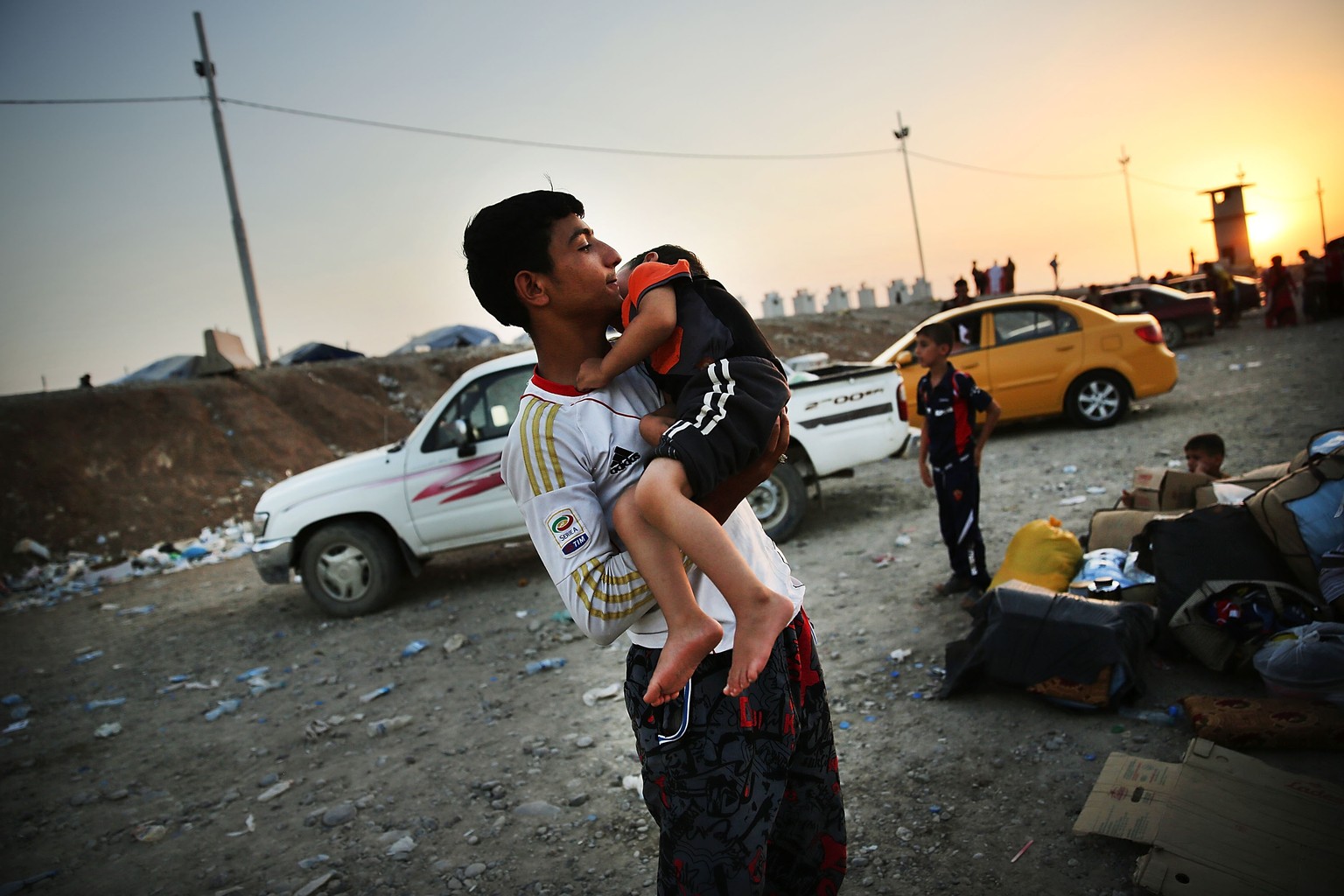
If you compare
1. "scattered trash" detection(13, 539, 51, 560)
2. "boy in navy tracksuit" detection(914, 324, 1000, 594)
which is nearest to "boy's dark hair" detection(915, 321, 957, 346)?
"boy in navy tracksuit" detection(914, 324, 1000, 594)

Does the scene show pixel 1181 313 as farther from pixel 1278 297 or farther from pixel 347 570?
pixel 347 570

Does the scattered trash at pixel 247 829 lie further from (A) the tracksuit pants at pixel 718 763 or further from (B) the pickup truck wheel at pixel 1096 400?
(B) the pickup truck wheel at pixel 1096 400

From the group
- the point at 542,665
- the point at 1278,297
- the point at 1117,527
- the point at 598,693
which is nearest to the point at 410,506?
the point at 542,665

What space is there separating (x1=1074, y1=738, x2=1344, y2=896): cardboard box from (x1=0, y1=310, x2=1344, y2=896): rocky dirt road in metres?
0.13

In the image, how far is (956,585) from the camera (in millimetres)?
5262

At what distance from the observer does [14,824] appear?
418 cm

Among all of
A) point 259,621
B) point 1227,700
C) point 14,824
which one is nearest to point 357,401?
point 259,621

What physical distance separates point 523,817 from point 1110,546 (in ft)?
11.7

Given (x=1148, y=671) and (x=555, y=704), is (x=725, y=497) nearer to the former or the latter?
(x=1148, y=671)

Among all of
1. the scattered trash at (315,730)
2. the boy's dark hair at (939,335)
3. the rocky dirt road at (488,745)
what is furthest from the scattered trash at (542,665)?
the boy's dark hair at (939,335)

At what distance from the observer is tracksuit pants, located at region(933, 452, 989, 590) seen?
5.07 meters

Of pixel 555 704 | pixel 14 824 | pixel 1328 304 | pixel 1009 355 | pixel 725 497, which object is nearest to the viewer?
pixel 725 497

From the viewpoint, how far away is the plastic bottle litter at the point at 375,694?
5191 mm

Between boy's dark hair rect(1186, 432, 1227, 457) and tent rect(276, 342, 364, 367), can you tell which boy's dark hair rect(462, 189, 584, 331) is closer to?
boy's dark hair rect(1186, 432, 1227, 457)
